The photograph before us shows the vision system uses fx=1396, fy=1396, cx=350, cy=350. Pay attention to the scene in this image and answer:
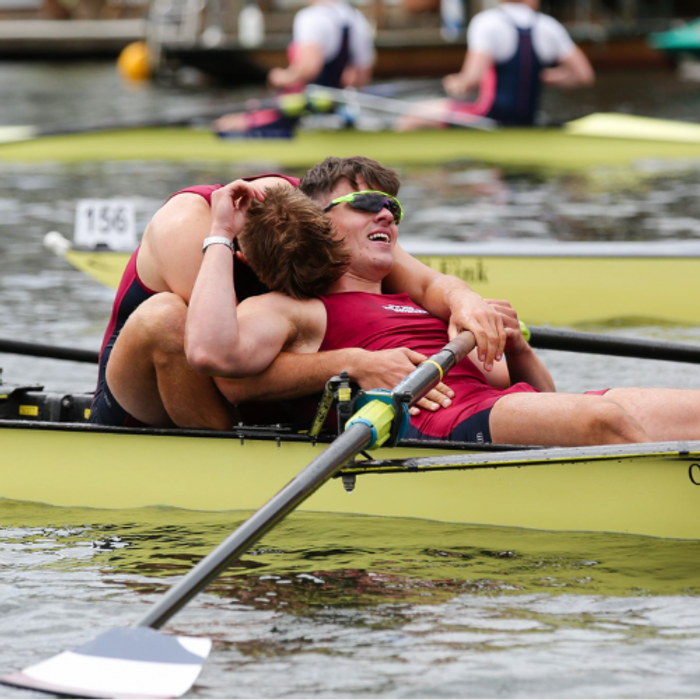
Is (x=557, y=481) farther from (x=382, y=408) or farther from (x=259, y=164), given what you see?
(x=259, y=164)

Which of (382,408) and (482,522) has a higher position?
(382,408)

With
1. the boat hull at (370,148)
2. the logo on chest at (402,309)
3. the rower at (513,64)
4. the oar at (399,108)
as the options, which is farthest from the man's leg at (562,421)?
the oar at (399,108)

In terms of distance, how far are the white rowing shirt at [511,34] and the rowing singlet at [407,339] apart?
904 cm

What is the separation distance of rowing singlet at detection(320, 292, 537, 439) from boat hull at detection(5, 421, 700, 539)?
184 millimetres

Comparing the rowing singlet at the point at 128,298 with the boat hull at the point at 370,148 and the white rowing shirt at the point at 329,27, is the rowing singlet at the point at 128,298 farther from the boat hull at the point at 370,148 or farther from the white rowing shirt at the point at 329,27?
the white rowing shirt at the point at 329,27

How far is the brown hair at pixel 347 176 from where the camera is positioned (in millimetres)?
4766

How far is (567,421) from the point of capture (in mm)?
4324

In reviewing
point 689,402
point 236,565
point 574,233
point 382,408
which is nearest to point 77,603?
point 236,565

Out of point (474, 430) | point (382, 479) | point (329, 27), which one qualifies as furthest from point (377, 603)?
point (329, 27)

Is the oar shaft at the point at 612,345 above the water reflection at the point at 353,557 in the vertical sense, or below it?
above

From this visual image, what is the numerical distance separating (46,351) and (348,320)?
71.0 inches

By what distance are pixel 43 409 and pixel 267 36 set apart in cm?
2536

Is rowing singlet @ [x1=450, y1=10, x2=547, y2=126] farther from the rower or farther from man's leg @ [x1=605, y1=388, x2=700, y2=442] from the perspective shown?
man's leg @ [x1=605, y1=388, x2=700, y2=442]

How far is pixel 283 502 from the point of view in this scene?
3.81 m
